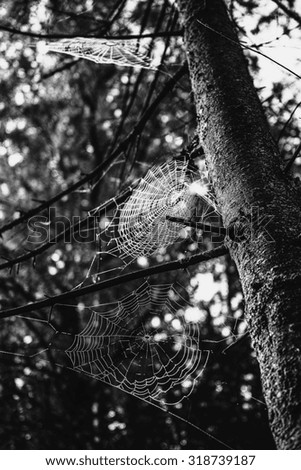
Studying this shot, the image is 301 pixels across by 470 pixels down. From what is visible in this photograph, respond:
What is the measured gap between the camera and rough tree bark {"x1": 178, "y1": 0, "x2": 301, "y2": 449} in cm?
120

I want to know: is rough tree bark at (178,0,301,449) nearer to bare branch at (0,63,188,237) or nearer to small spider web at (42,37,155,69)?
bare branch at (0,63,188,237)

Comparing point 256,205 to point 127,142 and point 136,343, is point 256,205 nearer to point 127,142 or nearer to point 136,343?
point 127,142

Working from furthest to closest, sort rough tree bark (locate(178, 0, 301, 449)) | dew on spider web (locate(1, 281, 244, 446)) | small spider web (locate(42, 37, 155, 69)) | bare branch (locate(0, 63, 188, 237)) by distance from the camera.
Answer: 1. dew on spider web (locate(1, 281, 244, 446))
2. small spider web (locate(42, 37, 155, 69))
3. bare branch (locate(0, 63, 188, 237))
4. rough tree bark (locate(178, 0, 301, 449))

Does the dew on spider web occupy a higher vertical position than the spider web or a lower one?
lower

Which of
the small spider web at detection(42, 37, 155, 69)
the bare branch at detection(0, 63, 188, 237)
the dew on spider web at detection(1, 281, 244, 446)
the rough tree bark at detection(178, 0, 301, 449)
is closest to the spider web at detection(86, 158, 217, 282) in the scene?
the bare branch at detection(0, 63, 188, 237)

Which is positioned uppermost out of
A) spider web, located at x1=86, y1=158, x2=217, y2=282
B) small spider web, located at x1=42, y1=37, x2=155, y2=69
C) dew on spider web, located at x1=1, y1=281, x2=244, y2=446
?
small spider web, located at x1=42, y1=37, x2=155, y2=69

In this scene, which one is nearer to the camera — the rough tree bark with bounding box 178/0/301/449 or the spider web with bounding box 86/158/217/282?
the rough tree bark with bounding box 178/0/301/449

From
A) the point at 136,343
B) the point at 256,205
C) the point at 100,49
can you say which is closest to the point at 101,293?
the point at 136,343

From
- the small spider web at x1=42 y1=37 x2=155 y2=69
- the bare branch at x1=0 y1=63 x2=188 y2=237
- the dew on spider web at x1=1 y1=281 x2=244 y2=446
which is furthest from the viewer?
the dew on spider web at x1=1 y1=281 x2=244 y2=446

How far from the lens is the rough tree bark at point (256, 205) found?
1196mm

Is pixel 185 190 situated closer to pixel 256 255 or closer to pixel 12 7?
pixel 256 255

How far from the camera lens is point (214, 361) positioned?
5129mm

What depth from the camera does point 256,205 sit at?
5.14 ft

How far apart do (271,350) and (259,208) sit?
0.51 metres
